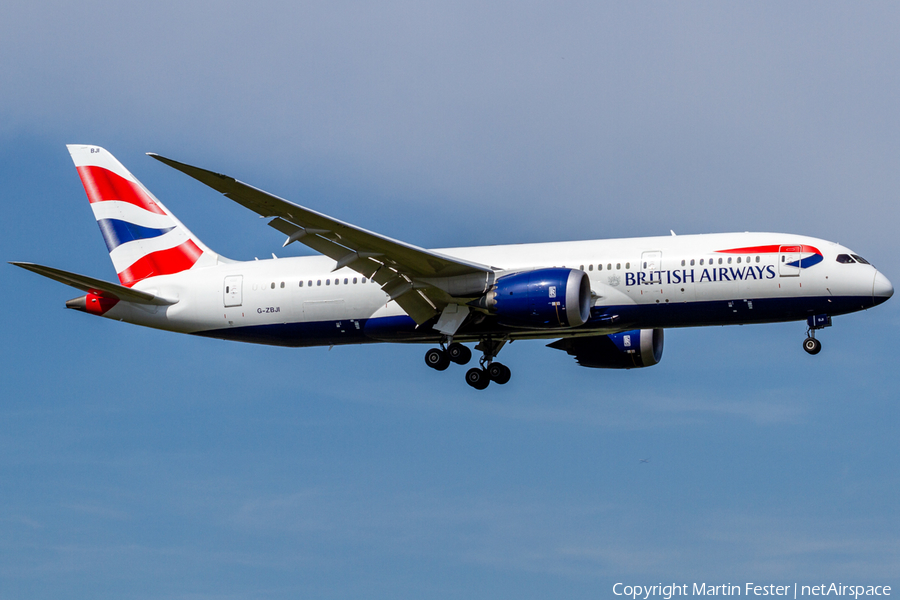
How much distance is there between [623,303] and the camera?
3192cm

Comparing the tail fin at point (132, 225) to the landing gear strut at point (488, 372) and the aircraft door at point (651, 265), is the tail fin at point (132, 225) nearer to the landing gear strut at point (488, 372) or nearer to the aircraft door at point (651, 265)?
the landing gear strut at point (488, 372)

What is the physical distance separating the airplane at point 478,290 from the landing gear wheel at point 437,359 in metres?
0.05

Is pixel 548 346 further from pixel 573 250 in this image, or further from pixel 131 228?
pixel 131 228

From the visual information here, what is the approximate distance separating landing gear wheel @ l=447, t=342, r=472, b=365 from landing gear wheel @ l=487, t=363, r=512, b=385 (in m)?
0.82

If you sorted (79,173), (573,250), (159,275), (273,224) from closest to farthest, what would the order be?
1. (273,224)
2. (573,250)
3. (159,275)
4. (79,173)

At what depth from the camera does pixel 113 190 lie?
40.2 m

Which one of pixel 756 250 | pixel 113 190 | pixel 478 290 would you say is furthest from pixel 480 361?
pixel 113 190

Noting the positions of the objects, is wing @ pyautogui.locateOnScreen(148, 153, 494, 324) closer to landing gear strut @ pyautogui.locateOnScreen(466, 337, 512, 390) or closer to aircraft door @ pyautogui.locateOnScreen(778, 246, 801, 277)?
landing gear strut @ pyautogui.locateOnScreen(466, 337, 512, 390)

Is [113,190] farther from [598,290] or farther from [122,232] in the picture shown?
[598,290]

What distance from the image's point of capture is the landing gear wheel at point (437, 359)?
114ft

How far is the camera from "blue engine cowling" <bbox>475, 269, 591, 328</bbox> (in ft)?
100.0

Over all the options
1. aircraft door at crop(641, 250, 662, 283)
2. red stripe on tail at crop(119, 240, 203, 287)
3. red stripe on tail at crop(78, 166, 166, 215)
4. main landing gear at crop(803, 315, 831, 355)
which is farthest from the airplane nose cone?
red stripe on tail at crop(78, 166, 166, 215)

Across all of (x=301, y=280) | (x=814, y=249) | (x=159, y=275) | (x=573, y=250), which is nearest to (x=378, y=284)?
(x=301, y=280)

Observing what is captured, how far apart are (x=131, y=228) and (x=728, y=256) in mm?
21338
